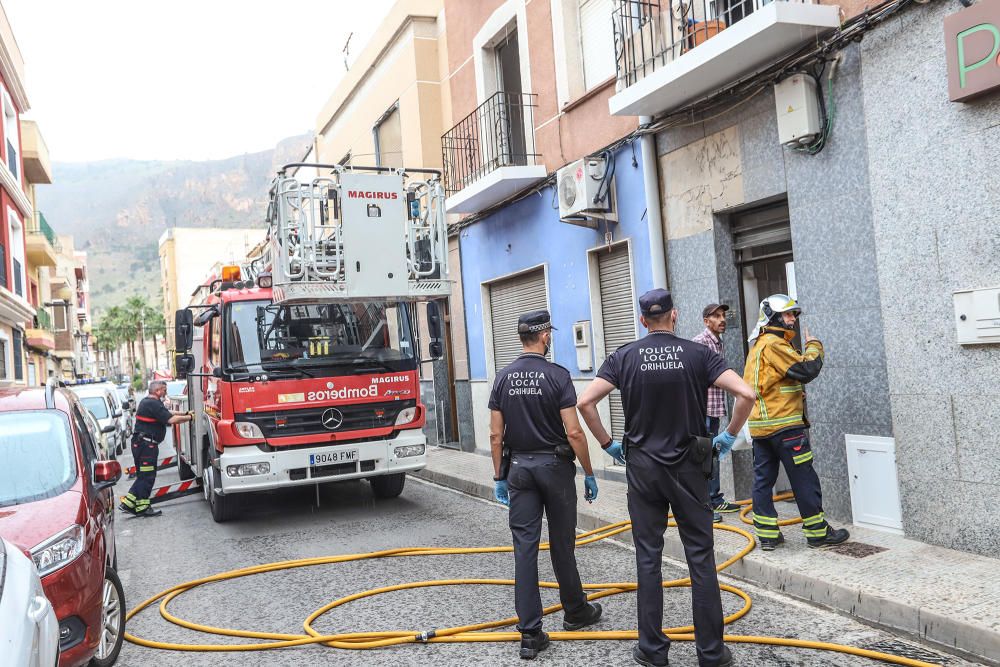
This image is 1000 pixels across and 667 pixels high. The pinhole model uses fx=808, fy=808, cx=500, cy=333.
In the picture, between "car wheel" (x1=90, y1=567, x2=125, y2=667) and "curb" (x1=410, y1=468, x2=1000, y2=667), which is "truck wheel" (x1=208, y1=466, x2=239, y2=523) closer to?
"car wheel" (x1=90, y1=567, x2=125, y2=667)

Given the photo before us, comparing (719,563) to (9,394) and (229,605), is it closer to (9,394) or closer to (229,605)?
(229,605)

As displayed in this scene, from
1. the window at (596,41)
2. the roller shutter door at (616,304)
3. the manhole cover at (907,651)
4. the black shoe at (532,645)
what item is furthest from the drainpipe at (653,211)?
the black shoe at (532,645)

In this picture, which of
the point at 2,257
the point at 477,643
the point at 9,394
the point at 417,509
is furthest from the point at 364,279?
the point at 2,257

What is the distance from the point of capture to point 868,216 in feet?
20.2

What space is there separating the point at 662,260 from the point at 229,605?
5442mm

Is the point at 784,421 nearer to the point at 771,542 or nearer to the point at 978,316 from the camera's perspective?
the point at 771,542

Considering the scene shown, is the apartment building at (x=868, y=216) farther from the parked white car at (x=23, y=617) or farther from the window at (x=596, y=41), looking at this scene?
the parked white car at (x=23, y=617)

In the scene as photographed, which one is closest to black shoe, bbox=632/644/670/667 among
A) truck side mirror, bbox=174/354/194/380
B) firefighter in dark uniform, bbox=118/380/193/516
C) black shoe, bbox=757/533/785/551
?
black shoe, bbox=757/533/785/551

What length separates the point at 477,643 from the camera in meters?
4.61

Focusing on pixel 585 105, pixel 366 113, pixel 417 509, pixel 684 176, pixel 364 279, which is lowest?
pixel 417 509

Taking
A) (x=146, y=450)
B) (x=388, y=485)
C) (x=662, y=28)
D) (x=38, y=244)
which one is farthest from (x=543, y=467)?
(x=38, y=244)

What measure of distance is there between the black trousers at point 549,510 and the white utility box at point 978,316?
2.86 m

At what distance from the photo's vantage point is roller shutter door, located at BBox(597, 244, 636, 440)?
9.52 m

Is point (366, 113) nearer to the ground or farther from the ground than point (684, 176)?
farther from the ground
